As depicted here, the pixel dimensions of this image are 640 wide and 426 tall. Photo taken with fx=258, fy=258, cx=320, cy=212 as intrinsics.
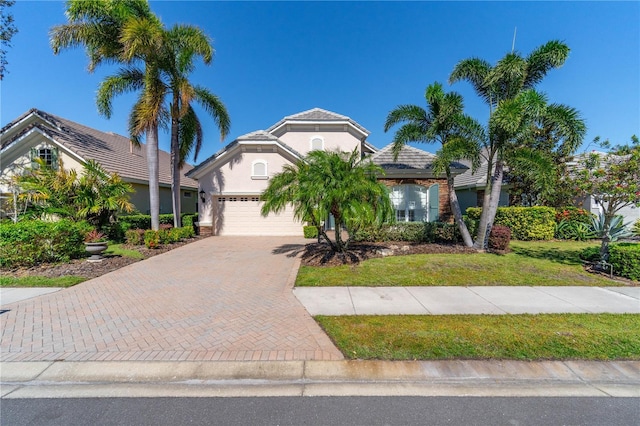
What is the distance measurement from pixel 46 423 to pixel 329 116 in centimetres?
1878

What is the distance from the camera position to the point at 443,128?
404 inches

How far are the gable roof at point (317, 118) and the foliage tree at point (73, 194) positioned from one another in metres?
10.3

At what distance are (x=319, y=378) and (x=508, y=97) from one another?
11.4 meters

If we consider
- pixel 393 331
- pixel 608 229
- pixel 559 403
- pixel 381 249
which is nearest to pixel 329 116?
pixel 381 249

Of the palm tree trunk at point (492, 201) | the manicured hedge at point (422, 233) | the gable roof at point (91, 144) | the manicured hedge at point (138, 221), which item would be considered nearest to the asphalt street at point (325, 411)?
the palm tree trunk at point (492, 201)

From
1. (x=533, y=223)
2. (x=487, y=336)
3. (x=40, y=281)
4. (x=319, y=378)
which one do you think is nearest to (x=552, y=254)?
(x=533, y=223)

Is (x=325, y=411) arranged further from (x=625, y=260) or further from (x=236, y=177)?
(x=236, y=177)

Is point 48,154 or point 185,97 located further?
point 48,154

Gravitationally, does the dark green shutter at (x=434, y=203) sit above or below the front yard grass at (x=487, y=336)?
above

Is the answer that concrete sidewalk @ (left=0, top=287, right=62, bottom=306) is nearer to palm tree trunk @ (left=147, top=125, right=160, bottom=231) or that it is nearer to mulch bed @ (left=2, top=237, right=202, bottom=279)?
mulch bed @ (left=2, top=237, right=202, bottom=279)

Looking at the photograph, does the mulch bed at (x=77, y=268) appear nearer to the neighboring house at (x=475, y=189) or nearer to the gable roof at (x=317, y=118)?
the gable roof at (x=317, y=118)

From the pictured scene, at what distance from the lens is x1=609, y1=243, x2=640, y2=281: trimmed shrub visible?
6820mm

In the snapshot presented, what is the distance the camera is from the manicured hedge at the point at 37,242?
7805 mm

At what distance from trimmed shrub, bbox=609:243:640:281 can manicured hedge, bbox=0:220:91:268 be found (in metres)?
17.0
